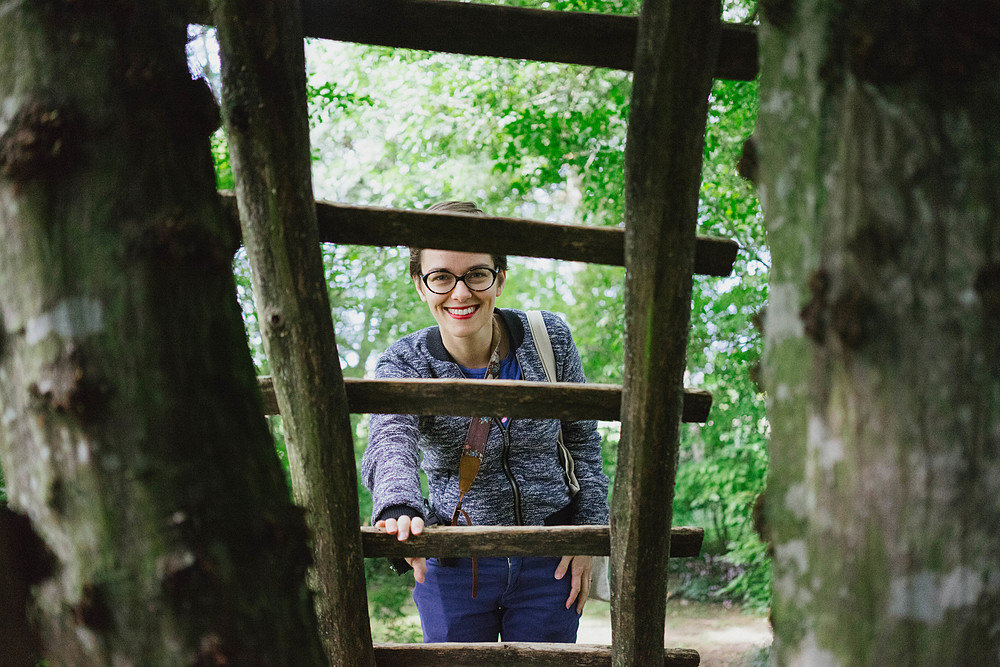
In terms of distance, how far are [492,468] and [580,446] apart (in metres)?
0.31

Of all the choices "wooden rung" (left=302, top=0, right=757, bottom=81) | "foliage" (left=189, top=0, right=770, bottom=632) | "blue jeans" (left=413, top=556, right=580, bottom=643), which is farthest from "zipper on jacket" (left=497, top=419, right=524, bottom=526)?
"foliage" (left=189, top=0, right=770, bottom=632)

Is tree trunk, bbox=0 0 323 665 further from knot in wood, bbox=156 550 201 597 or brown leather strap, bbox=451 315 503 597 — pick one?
brown leather strap, bbox=451 315 503 597

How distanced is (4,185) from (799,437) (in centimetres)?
99

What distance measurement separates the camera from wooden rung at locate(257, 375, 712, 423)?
1.93 meters

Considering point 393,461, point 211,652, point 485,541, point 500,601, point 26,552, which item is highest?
point 26,552

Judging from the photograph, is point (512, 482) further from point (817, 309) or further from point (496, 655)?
point (817, 309)

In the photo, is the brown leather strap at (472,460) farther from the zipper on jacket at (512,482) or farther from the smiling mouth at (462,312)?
the smiling mouth at (462,312)

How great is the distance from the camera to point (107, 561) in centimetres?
97

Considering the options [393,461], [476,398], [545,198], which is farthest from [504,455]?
[545,198]

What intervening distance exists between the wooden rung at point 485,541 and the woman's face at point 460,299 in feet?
2.19

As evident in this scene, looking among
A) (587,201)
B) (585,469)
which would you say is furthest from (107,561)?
(587,201)

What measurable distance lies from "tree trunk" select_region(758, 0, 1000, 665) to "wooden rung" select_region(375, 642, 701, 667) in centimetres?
126

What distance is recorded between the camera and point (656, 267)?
1.78 meters

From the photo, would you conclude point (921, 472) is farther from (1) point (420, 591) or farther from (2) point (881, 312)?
(1) point (420, 591)
